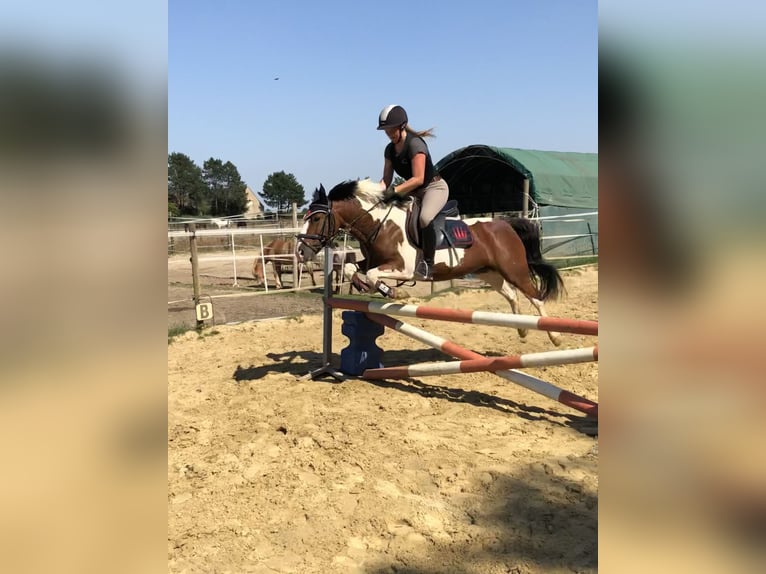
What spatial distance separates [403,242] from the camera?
4887 millimetres

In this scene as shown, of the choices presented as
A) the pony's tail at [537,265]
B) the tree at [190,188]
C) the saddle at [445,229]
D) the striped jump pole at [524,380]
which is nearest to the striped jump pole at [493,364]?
the striped jump pole at [524,380]

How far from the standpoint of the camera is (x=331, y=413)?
370 cm

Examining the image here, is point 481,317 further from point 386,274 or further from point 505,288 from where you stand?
point 505,288

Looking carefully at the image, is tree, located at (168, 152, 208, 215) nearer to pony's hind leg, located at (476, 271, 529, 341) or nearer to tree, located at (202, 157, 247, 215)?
tree, located at (202, 157, 247, 215)

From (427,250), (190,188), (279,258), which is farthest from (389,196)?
(190,188)

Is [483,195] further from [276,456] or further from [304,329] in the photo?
[276,456]

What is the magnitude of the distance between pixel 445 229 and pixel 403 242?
48 centimetres

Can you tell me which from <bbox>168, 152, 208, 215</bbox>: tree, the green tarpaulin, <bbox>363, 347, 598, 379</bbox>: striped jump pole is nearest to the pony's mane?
<bbox>363, 347, 598, 379</bbox>: striped jump pole
